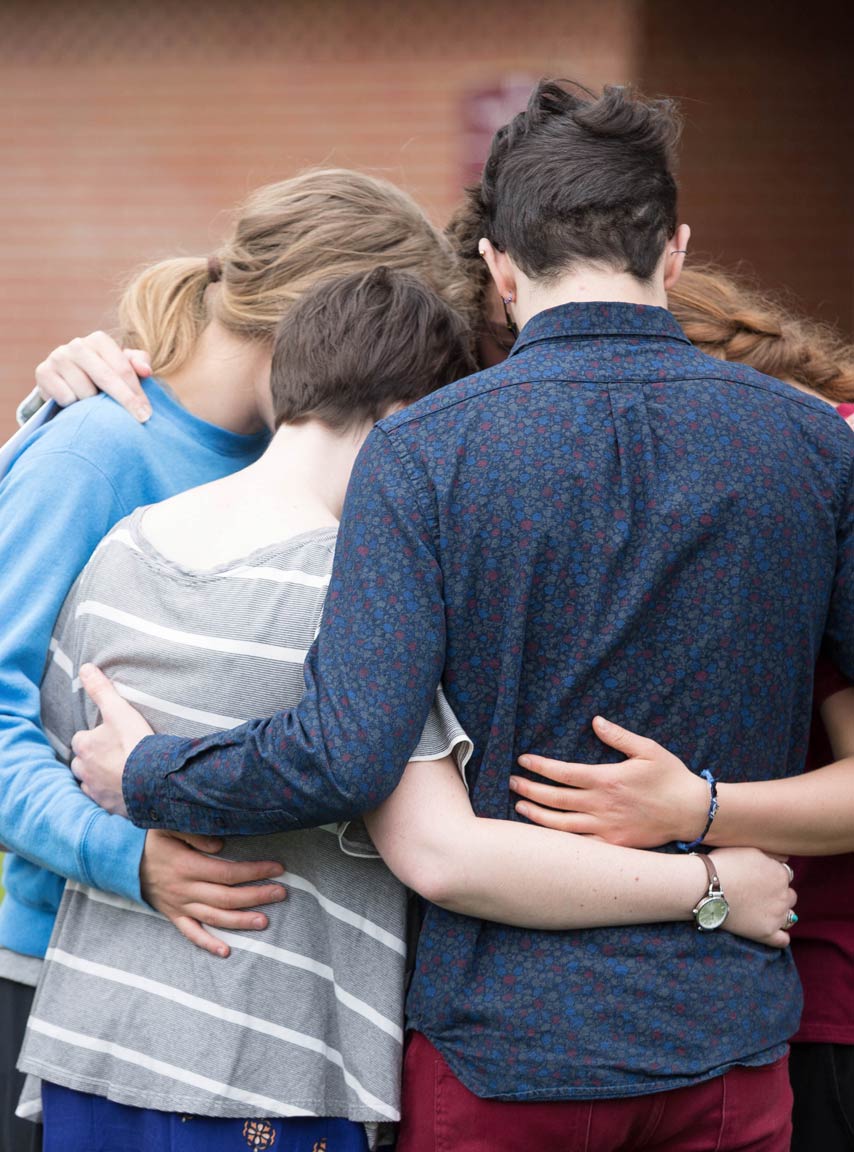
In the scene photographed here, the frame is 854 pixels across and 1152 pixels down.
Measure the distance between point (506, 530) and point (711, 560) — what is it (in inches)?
9.8

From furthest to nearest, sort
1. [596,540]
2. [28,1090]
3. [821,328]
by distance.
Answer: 1. [821,328]
2. [28,1090]
3. [596,540]

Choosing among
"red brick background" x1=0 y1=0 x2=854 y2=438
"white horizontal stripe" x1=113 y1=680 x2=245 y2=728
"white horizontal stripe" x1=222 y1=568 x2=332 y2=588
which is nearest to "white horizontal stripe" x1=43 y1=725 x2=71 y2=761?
"white horizontal stripe" x1=113 y1=680 x2=245 y2=728

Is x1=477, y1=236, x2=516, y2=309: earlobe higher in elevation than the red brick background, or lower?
higher

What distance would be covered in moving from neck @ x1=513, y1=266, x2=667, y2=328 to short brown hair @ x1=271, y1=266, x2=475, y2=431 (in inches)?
10.8

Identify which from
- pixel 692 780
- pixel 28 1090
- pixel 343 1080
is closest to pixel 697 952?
pixel 692 780

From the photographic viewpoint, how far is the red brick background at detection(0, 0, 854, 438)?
7.14m

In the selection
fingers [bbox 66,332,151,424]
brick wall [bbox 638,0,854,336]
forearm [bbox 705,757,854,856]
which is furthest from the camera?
brick wall [bbox 638,0,854,336]

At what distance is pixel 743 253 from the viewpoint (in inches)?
287

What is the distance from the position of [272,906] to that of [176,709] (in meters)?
0.30

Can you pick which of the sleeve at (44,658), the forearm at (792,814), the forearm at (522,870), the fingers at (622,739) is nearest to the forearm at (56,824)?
the sleeve at (44,658)

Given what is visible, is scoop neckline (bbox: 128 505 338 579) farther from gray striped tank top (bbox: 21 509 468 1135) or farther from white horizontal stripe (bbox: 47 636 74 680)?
white horizontal stripe (bbox: 47 636 74 680)

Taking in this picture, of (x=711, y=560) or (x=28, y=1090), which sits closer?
(x=711, y=560)

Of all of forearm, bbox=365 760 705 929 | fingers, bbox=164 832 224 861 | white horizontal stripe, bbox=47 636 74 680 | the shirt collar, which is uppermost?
the shirt collar

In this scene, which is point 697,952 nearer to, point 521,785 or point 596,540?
point 521,785
